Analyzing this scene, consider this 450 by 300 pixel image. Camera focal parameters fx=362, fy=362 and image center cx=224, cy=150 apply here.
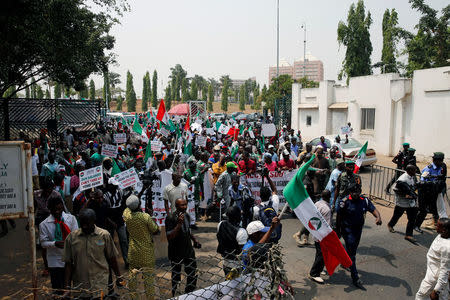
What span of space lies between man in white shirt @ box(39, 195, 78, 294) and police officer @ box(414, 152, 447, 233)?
6638mm

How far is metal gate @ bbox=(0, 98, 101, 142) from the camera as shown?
17.1 m

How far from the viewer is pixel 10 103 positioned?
17219 mm

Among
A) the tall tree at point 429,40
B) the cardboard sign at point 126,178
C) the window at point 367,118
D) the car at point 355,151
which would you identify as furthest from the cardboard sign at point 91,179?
the tall tree at point 429,40

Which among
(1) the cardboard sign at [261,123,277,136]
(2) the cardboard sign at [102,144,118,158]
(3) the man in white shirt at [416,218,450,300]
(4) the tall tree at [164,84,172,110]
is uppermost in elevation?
(4) the tall tree at [164,84,172,110]

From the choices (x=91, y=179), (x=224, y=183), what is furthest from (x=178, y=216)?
(x=224, y=183)

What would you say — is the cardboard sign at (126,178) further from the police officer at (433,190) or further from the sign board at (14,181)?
the police officer at (433,190)

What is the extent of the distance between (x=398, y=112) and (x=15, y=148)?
18273 millimetres

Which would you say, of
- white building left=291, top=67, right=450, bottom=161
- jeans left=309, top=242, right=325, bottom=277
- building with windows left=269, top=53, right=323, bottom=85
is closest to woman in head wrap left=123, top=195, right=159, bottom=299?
jeans left=309, top=242, right=325, bottom=277

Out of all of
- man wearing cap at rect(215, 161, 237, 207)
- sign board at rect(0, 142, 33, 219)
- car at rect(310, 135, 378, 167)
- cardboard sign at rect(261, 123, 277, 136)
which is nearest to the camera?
sign board at rect(0, 142, 33, 219)

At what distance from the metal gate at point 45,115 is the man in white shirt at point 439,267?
48.3 ft

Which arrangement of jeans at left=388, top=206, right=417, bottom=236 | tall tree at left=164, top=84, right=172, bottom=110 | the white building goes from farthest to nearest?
1. tall tree at left=164, top=84, right=172, bottom=110
2. the white building
3. jeans at left=388, top=206, right=417, bottom=236

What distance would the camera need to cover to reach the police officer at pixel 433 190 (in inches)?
291

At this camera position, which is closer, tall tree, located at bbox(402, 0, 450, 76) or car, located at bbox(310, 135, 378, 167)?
car, located at bbox(310, 135, 378, 167)

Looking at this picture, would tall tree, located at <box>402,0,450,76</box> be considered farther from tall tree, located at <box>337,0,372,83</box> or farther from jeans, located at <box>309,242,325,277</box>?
jeans, located at <box>309,242,325,277</box>
